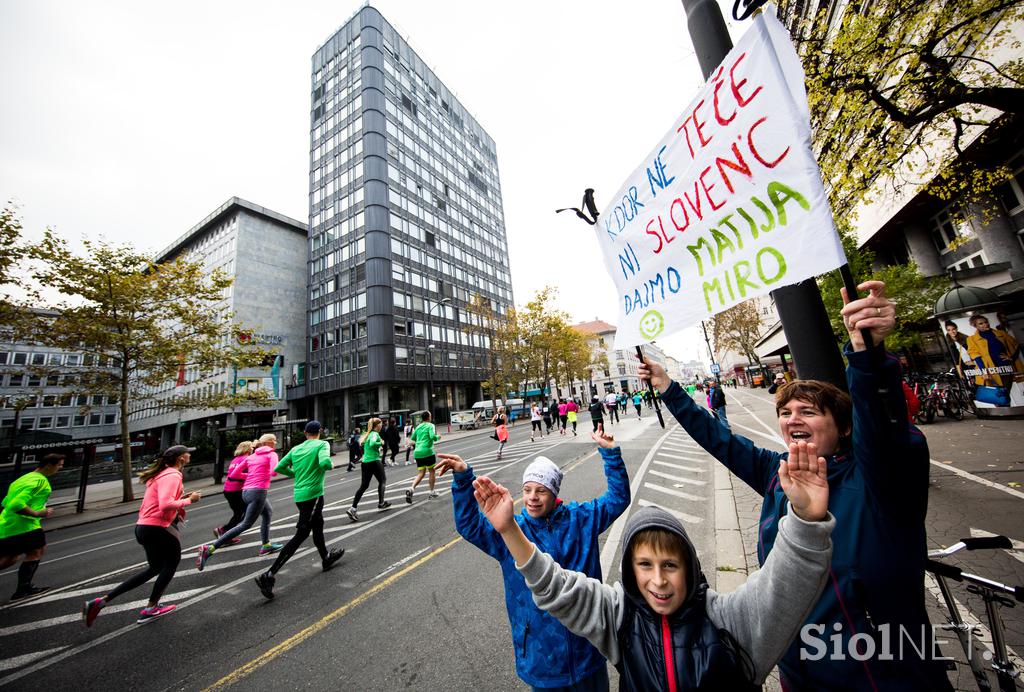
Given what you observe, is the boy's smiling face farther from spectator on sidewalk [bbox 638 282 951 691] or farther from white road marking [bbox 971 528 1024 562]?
white road marking [bbox 971 528 1024 562]

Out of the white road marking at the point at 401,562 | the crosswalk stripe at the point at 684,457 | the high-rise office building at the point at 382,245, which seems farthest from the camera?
the high-rise office building at the point at 382,245

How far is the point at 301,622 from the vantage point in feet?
13.6

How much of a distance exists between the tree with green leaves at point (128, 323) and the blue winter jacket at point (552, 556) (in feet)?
59.0

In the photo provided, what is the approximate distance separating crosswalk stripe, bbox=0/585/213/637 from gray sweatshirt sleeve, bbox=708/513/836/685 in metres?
6.88

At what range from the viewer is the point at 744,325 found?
142 ft

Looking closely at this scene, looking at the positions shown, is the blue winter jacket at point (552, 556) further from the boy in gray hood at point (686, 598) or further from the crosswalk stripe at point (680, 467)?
the crosswalk stripe at point (680, 467)

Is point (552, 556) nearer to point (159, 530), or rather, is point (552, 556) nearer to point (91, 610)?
point (159, 530)

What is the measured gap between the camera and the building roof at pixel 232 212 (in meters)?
46.1

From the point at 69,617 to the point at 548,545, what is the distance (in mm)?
6996

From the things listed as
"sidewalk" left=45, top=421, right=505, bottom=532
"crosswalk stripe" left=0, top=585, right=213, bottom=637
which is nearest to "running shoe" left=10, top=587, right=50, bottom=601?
"crosswalk stripe" left=0, top=585, right=213, bottom=637

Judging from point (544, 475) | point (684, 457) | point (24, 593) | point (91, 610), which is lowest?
point (684, 457)

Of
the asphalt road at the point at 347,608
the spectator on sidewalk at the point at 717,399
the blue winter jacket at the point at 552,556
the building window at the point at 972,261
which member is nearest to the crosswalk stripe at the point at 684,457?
the asphalt road at the point at 347,608

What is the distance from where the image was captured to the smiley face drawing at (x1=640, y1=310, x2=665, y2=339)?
2.37 meters

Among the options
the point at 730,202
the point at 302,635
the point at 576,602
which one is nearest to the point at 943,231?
the point at 730,202
